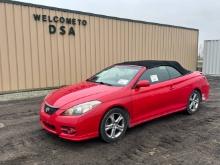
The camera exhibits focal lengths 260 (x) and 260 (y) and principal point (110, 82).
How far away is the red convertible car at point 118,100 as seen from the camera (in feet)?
14.4

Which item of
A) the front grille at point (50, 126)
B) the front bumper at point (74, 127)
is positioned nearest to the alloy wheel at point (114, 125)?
the front bumper at point (74, 127)

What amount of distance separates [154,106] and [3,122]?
3.47 meters

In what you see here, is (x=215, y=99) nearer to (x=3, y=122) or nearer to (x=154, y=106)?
(x=154, y=106)

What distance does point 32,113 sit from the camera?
22.5ft

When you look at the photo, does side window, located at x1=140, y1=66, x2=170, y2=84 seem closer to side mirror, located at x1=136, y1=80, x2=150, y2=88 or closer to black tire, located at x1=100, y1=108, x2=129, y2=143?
side mirror, located at x1=136, y1=80, x2=150, y2=88

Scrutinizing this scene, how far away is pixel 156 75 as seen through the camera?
578 cm

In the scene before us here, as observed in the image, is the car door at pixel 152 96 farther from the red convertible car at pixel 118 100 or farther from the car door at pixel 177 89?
the car door at pixel 177 89

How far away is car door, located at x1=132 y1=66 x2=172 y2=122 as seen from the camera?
16.9 feet

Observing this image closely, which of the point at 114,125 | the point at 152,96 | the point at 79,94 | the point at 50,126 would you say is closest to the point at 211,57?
the point at 152,96

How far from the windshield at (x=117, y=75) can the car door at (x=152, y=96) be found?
0.25 meters

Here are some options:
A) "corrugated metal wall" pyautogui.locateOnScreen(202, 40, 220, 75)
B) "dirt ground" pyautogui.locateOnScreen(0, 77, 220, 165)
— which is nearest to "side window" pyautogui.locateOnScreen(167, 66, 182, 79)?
"dirt ground" pyautogui.locateOnScreen(0, 77, 220, 165)

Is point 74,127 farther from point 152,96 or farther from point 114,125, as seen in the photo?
point 152,96

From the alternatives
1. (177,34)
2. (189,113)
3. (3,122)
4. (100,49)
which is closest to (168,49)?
(177,34)

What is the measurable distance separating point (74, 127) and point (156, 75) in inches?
93.9
